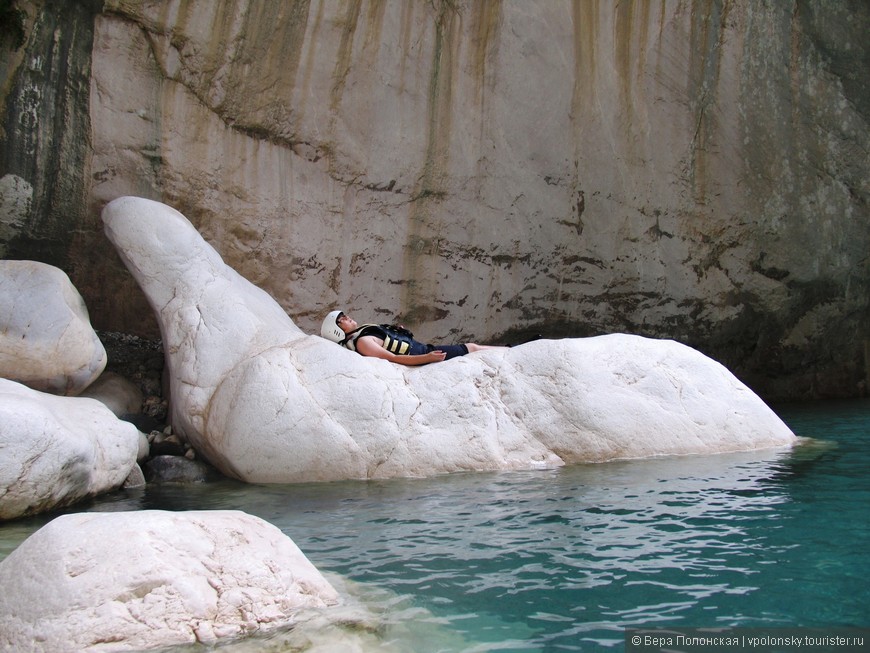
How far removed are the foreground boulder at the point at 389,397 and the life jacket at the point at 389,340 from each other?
33 centimetres

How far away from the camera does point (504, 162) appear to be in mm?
9695

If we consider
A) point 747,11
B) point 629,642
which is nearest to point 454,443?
point 629,642

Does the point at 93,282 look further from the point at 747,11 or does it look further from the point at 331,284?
the point at 747,11

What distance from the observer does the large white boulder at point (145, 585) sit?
2.71 meters

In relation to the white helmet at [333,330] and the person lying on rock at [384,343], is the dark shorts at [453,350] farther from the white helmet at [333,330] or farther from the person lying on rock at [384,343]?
the white helmet at [333,330]

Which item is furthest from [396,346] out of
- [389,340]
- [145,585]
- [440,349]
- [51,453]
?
[145,585]

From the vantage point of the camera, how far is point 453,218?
955cm

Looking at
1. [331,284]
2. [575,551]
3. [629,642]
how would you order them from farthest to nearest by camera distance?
1. [331,284]
2. [575,551]
3. [629,642]

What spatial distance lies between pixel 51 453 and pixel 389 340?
298 centimetres

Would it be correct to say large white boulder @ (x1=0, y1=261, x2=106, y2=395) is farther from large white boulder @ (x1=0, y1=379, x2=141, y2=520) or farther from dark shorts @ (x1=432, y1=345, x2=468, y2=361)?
dark shorts @ (x1=432, y1=345, x2=468, y2=361)

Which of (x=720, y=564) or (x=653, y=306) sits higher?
(x=653, y=306)

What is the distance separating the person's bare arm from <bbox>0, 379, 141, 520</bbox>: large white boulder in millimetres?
2136

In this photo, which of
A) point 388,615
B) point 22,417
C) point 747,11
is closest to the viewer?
point 388,615

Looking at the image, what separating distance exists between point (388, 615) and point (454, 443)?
3.32 metres
